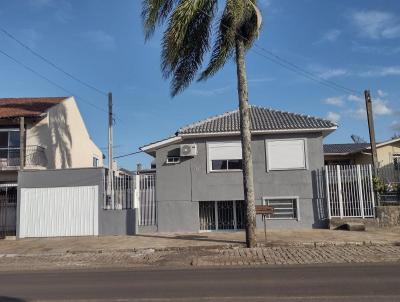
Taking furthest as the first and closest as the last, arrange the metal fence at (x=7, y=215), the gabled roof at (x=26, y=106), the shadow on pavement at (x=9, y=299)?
1. the gabled roof at (x=26, y=106)
2. the metal fence at (x=7, y=215)
3. the shadow on pavement at (x=9, y=299)

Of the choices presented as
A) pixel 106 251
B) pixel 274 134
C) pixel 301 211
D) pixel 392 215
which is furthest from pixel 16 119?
pixel 392 215

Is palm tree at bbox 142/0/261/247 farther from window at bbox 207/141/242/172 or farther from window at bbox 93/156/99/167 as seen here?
window at bbox 93/156/99/167

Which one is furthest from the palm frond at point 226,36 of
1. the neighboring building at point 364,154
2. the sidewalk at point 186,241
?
the neighboring building at point 364,154

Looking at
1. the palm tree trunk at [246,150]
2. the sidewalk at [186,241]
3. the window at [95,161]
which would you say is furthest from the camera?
the window at [95,161]

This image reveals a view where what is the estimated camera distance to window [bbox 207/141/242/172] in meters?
21.0

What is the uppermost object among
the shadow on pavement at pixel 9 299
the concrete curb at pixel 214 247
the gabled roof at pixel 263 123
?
the gabled roof at pixel 263 123

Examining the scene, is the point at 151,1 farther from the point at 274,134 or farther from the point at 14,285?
the point at 14,285

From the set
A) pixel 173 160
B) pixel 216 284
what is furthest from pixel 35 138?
pixel 216 284

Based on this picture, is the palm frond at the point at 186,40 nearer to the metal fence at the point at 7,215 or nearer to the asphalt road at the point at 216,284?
the asphalt road at the point at 216,284

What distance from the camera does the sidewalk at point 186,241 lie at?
15.9 metres

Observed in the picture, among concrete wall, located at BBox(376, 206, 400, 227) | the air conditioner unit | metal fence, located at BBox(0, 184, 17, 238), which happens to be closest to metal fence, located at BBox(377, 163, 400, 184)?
concrete wall, located at BBox(376, 206, 400, 227)

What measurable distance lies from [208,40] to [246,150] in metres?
4.38

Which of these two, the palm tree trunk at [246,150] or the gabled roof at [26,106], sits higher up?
the gabled roof at [26,106]

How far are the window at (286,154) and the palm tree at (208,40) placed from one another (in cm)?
556
